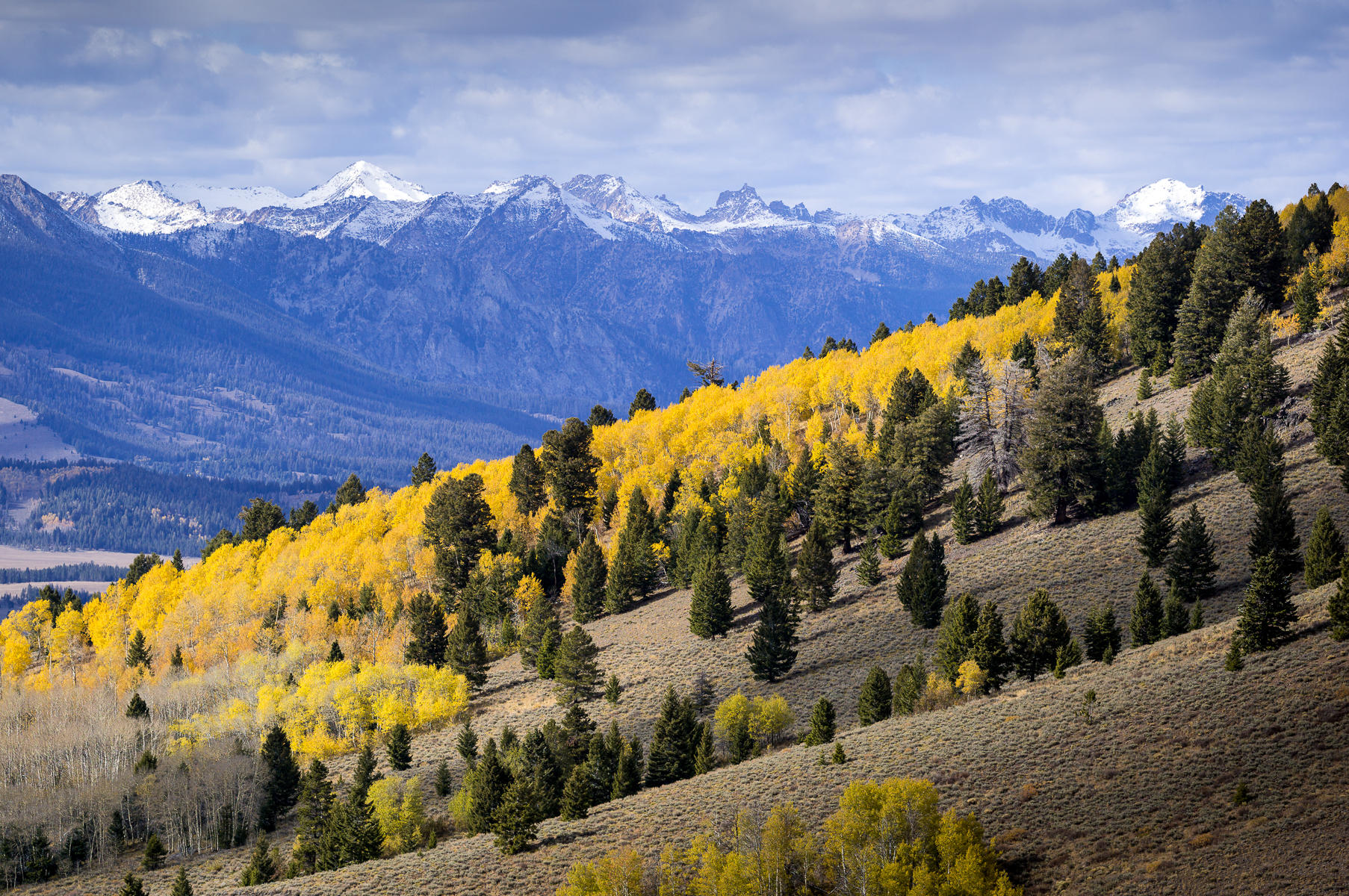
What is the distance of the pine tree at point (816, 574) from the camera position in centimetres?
8331

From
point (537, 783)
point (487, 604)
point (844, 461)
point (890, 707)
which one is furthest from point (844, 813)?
point (487, 604)

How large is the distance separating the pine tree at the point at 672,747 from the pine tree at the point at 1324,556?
118ft

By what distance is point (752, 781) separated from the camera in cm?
5494

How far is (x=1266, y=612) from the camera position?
4875 centimetres

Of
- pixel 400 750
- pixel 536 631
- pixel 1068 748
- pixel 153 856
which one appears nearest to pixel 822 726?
→ pixel 1068 748

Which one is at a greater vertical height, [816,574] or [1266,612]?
[816,574]

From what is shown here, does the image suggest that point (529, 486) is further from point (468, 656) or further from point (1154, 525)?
point (1154, 525)

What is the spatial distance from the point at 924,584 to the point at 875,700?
47.3 ft

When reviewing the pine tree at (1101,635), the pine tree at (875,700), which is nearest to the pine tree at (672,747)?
the pine tree at (875,700)

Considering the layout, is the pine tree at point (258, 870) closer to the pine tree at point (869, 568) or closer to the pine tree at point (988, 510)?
the pine tree at point (869, 568)

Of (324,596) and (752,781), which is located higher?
(324,596)

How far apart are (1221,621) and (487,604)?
231 feet

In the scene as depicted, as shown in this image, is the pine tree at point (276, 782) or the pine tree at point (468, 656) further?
the pine tree at point (468, 656)

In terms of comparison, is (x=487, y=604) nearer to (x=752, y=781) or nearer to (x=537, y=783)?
(x=537, y=783)
